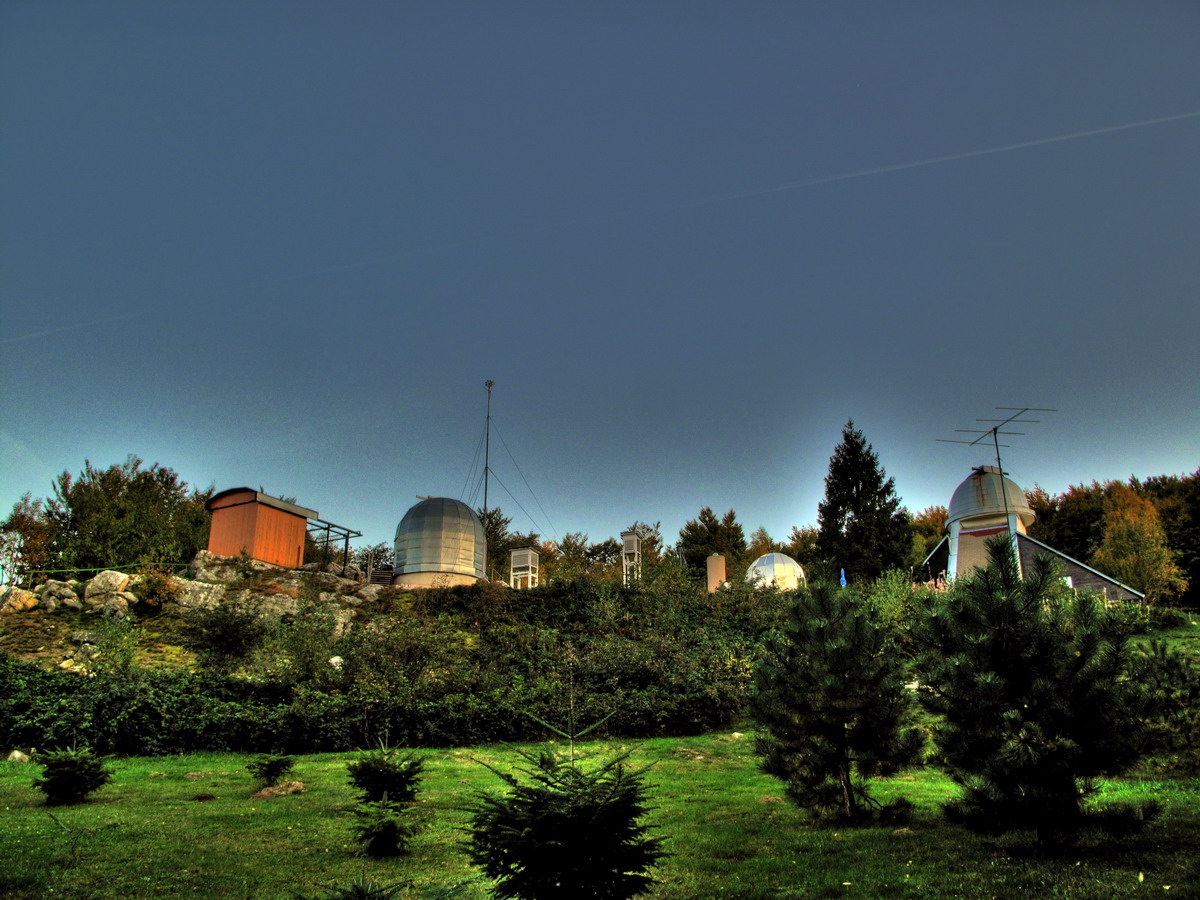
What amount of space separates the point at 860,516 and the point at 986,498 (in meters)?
6.27

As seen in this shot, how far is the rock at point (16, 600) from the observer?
21.3 meters

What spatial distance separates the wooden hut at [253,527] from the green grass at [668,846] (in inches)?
671

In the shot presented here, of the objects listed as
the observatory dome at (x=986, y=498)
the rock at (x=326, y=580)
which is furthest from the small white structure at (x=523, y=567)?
the observatory dome at (x=986, y=498)

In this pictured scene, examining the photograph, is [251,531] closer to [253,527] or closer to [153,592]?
[253,527]

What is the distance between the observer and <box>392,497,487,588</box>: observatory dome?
30266 mm

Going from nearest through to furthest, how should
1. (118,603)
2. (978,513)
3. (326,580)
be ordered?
Answer: (118,603), (326,580), (978,513)

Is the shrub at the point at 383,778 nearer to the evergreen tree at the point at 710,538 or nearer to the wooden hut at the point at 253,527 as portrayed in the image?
the wooden hut at the point at 253,527

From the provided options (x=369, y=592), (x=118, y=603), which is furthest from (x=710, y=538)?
(x=118, y=603)

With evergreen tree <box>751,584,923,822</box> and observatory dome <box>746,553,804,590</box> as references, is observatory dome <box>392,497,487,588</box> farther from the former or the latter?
evergreen tree <box>751,584,923,822</box>

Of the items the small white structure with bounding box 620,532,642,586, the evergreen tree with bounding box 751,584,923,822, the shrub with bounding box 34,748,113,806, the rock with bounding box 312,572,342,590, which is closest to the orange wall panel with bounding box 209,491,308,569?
the rock with bounding box 312,572,342,590

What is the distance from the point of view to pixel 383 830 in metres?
7.64

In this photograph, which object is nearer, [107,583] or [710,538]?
[107,583]

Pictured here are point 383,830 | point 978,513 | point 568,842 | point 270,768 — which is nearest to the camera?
point 568,842

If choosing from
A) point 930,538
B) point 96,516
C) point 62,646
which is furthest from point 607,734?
point 930,538
